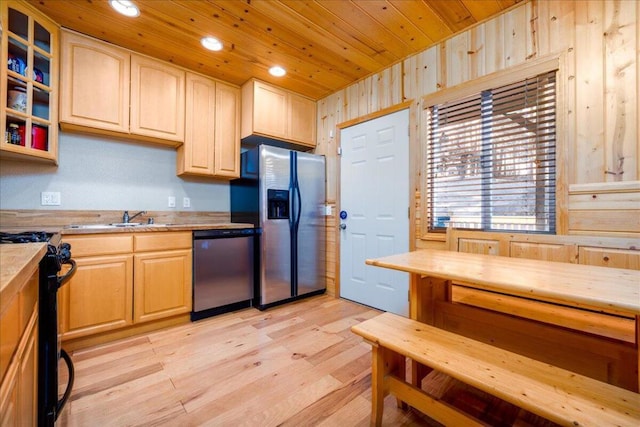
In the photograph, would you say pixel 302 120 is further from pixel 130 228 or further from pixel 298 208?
pixel 130 228

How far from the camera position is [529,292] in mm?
997

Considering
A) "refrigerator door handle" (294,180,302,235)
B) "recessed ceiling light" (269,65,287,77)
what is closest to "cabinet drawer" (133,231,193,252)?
"refrigerator door handle" (294,180,302,235)

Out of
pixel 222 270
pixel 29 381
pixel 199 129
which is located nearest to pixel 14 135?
pixel 199 129

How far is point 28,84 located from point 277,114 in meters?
2.00

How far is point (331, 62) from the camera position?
2.78 m

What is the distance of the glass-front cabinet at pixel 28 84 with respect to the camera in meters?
1.90

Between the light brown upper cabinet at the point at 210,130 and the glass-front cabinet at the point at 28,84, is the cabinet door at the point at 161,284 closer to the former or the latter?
the light brown upper cabinet at the point at 210,130

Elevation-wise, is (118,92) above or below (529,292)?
above

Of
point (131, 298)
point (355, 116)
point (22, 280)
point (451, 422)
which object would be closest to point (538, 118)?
point (355, 116)

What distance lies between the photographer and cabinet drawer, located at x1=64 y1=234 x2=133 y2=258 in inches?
80.9

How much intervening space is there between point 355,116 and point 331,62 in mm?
633

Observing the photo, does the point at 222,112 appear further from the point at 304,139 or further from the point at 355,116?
the point at 355,116

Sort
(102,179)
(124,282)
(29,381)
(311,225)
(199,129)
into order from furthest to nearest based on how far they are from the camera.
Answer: (311,225)
(199,129)
(102,179)
(124,282)
(29,381)

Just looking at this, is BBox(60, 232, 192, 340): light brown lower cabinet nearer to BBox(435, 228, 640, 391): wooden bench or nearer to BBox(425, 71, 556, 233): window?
BBox(435, 228, 640, 391): wooden bench
